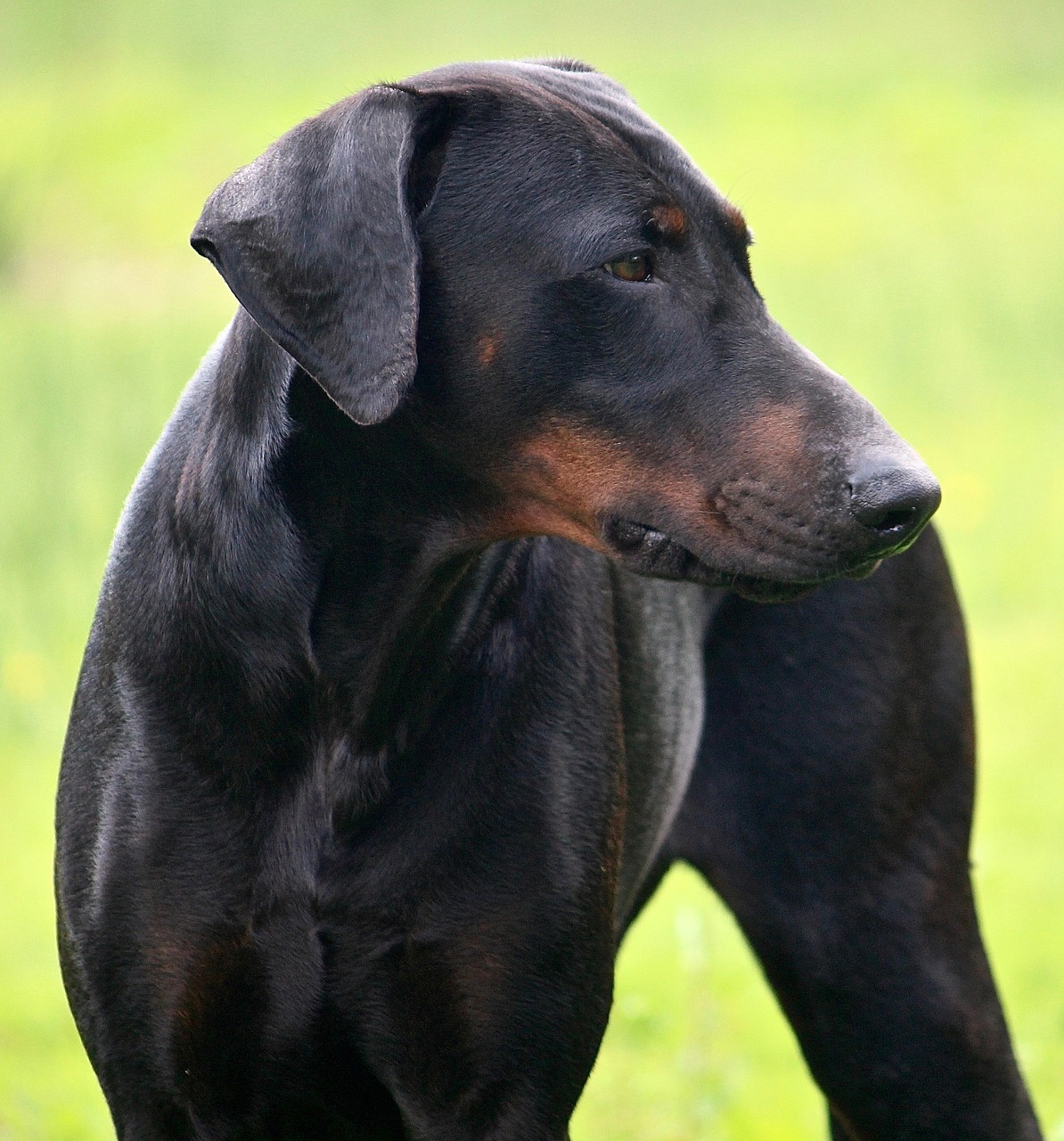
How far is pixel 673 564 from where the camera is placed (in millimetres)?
2877

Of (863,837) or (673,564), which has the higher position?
(673,564)

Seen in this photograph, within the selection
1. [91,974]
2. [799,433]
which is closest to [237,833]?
[91,974]

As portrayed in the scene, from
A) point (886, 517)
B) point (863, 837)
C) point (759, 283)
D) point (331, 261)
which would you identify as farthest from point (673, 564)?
point (759, 283)

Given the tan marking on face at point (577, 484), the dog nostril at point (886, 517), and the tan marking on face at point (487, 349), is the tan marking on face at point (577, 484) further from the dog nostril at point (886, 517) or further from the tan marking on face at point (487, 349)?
the dog nostril at point (886, 517)

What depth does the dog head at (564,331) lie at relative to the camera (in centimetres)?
268

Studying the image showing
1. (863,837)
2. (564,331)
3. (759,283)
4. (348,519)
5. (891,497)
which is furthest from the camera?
(759,283)

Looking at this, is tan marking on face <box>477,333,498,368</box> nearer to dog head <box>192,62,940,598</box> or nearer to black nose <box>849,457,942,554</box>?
dog head <box>192,62,940,598</box>

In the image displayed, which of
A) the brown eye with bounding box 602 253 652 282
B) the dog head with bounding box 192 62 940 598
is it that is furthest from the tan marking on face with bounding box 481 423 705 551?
the brown eye with bounding box 602 253 652 282

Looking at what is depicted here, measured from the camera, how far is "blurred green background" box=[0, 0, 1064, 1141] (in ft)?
18.4

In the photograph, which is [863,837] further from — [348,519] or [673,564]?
[348,519]

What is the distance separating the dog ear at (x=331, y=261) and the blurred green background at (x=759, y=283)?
2.58 meters

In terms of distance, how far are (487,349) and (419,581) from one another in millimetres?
401

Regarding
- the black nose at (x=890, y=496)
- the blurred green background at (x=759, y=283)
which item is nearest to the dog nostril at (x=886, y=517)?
the black nose at (x=890, y=496)

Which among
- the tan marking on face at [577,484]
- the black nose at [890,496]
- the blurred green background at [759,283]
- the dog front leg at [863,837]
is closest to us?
the black nose at [890,496]
